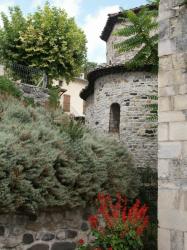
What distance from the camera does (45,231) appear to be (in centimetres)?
666

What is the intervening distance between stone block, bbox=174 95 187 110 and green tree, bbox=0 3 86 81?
1289 cm

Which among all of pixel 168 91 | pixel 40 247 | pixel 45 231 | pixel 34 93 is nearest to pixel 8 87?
pixel 34 93

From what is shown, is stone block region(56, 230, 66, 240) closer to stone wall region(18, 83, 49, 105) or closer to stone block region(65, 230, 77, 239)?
stone block region(65, 230, 77, 239)

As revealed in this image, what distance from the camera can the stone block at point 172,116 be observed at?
5491mm

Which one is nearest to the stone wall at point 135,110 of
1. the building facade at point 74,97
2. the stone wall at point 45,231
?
the stone wall at point 45,231

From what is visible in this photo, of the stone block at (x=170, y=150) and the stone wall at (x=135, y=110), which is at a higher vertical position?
the stone wall at (x=135, y=110)

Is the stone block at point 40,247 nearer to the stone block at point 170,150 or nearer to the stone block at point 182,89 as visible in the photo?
the stone block at point 170,150

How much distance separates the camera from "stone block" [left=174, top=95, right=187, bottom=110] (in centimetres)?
549

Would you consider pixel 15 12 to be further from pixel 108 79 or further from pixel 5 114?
pixel 5 114

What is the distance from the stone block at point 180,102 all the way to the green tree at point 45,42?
12885 millimetres

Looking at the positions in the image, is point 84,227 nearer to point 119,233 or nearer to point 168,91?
point 119,233

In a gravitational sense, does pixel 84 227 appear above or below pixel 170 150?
below

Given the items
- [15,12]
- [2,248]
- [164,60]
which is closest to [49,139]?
[2,248]

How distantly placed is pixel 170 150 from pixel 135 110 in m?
10.2
